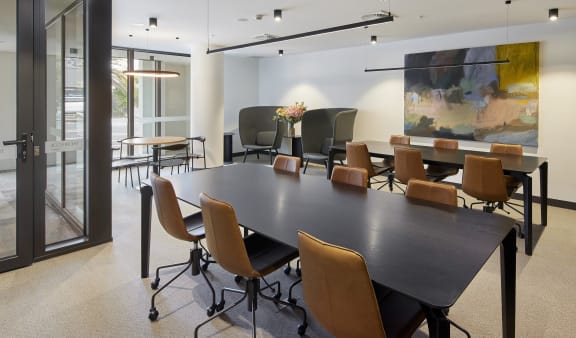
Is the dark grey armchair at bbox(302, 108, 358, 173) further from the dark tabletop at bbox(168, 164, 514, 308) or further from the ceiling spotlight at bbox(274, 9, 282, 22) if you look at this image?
the dark tabletop at bbox(168, 164, 514, 308)

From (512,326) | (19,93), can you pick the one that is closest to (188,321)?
(512,326)

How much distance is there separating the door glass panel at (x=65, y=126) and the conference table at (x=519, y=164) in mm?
3214

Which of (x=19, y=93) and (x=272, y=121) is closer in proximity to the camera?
(x=19, y=93)

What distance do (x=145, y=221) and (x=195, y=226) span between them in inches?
16.9

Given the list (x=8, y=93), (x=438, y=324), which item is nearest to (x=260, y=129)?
(x=8, y=93)

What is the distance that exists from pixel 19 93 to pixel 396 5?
3.91 meters

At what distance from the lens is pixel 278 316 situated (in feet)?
8.55

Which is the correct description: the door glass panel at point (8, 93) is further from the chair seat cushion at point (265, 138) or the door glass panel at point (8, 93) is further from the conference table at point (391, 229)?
the chair seat cushion at point (265, 138)

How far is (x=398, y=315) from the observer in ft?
5.66

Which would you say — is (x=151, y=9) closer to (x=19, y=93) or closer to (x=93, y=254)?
(x=19, y=93)

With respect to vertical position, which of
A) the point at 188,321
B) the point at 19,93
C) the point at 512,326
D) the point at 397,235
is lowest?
the point at 188,321

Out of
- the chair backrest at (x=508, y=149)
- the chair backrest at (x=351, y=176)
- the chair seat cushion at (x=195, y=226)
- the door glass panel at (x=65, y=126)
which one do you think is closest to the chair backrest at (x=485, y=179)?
the chair backrest at (x=508, y=149)

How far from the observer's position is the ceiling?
4609 mm

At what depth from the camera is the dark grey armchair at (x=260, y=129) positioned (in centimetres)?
852
